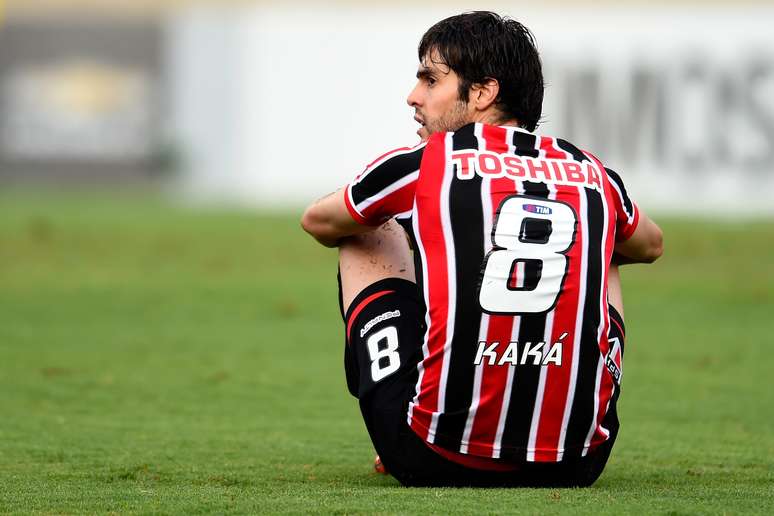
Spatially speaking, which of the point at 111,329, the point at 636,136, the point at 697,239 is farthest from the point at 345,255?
the point at 636,136

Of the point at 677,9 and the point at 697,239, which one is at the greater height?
the point at 677,9

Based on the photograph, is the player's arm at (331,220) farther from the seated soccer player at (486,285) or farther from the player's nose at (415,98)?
the player's nose at (415,98)

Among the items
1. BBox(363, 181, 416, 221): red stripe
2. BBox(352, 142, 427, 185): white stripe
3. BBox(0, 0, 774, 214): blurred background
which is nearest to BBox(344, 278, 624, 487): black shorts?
BBox(363, 181, 416, 221): red stripe

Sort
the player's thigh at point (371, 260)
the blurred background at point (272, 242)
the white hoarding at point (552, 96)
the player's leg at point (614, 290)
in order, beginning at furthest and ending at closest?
the white hoarding at point (552, 96), the blurred background at point (272, 242), the player's leg at point (614, 290), the player's thigh at point (371, 260)

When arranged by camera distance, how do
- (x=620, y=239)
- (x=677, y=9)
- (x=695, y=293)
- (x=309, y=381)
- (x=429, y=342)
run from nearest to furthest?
(x=429, y=342) → (x=620, y=239) → (x=309, y=381) → (x=695, y=293) → (x=677, y=9)

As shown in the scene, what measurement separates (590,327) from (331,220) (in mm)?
686

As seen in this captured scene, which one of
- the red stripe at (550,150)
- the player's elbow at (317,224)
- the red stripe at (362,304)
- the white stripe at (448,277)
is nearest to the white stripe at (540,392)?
the red stripe at (550,150)

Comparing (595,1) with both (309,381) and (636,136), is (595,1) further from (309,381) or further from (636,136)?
(309,381)

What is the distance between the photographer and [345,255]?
130 inches

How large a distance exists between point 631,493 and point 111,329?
5266 mm

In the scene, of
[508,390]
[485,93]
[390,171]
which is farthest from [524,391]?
[485,93]

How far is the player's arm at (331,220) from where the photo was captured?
10.3 feet

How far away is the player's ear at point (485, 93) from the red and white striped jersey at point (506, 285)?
0.12 metres

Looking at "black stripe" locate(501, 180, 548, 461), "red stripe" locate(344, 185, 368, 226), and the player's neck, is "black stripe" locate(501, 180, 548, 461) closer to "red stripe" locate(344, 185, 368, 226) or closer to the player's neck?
the player's neck
